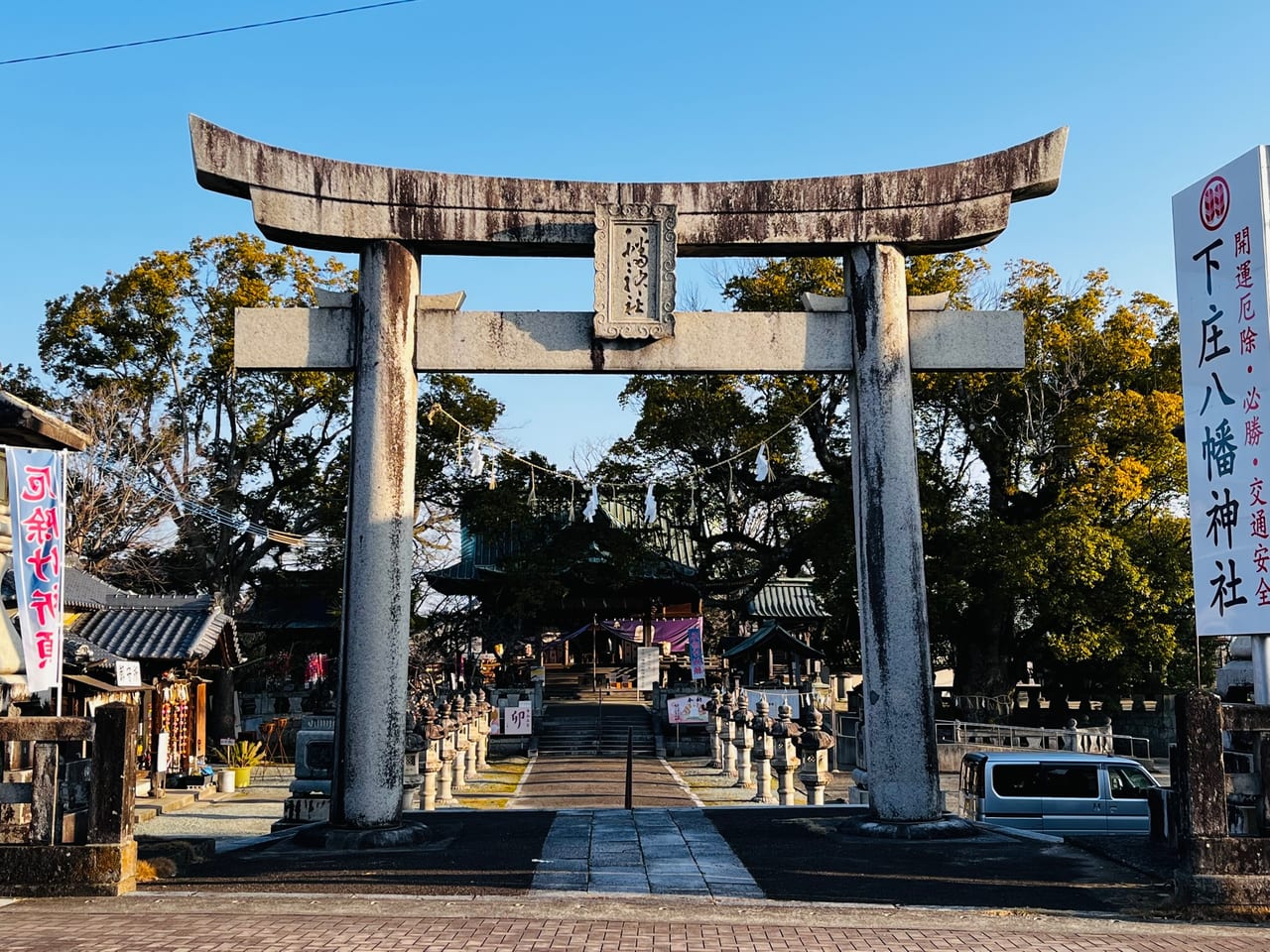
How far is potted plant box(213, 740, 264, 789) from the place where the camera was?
25922mm

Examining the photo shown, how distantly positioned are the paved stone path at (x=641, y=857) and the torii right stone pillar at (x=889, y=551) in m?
1.98

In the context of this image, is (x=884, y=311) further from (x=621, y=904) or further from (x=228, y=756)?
(x=228, y=756)

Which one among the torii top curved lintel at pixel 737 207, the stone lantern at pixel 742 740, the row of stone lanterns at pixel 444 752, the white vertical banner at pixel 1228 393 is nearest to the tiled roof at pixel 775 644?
the stone lantern at pixel 742 740

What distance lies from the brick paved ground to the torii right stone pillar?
3620mm

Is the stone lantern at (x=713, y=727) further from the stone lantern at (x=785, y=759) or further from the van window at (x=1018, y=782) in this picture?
the van window at (x=1018, y=782)

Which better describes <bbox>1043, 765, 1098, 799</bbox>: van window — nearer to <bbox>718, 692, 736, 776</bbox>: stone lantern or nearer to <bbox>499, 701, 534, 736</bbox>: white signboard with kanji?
<bbox>718, 692, 736, 776</bbox>: stone lantern

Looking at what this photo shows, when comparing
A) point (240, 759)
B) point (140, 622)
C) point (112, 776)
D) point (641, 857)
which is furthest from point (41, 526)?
point (240, 759)

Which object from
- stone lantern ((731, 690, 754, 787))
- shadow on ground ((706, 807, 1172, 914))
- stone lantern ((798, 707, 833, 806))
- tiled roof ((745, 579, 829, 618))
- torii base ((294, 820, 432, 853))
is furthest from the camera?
tiled roof ((745, 579, 829, 618))

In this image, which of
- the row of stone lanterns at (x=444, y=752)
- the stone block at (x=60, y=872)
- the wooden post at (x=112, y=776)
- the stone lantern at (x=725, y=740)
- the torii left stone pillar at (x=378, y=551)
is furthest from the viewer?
the stone lantern at (x=725, y=740)

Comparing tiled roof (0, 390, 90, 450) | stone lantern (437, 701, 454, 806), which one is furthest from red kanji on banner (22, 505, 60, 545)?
stone lantern (437, 701, 454, 806)

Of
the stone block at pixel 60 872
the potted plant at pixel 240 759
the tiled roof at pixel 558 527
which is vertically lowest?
the potted plant at pixel 240 759

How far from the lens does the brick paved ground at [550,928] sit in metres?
7.35

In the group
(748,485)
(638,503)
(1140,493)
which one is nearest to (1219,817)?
(1140,493)

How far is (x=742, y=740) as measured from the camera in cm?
2747
